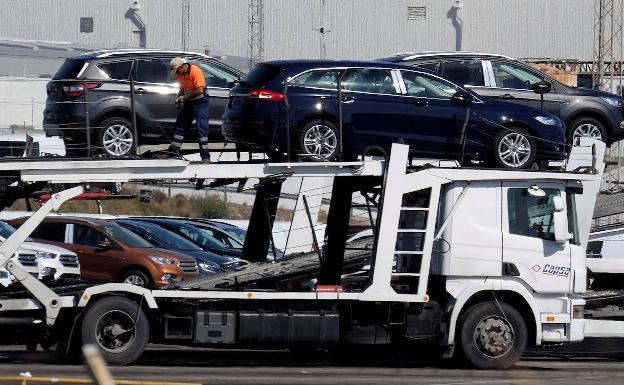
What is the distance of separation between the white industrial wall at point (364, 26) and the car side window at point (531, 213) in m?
47.2

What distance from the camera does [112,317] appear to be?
12562mm

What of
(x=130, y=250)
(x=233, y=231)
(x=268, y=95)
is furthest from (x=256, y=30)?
(x=268, y=95)

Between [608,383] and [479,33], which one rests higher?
[479,33]

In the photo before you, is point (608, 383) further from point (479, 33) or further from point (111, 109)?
point (479, 33)

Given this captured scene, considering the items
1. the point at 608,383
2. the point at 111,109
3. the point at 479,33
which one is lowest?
the point at 608,383

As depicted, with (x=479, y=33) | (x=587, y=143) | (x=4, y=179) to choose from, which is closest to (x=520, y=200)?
(x=587, y=143)

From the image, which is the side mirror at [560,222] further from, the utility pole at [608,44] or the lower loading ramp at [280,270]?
the utility pole at [608,44]

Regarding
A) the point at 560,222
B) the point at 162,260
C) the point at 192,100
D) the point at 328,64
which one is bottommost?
the point at 162,260

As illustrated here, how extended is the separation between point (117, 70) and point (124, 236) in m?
5.43

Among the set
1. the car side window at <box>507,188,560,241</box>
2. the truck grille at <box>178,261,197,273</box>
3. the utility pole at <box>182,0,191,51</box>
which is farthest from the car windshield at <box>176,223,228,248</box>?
the utility pole at <box>182,0,191,51</box>

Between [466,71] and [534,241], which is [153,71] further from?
[534,241]

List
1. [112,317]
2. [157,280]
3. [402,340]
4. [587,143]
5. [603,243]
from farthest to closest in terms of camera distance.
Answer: [157,280] < [603,243] < [587,143] < [402,340] < [112,317]

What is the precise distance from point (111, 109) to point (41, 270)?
2.83 meters

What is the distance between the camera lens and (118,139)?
49.3ft
